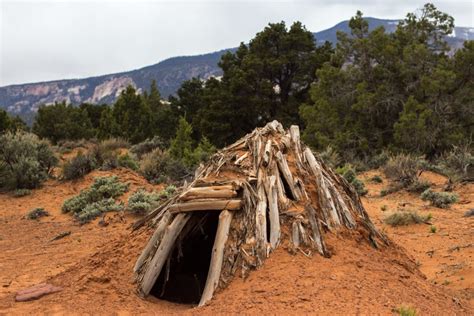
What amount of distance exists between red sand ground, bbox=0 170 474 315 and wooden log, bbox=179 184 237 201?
30.9 inches

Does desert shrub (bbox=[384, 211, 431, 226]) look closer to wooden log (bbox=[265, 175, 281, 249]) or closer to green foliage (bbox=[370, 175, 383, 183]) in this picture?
wooden log (bbox=[265, 175, 281, 249])

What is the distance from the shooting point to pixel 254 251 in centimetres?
488

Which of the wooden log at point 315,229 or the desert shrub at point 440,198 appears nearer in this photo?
the wooden log at point 315,229

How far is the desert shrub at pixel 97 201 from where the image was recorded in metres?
10.4

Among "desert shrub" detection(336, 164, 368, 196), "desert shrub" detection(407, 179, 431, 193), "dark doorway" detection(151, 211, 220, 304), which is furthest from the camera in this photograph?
"desert shrub" detection(336, 164, 368, 196)

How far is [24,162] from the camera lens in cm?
1475

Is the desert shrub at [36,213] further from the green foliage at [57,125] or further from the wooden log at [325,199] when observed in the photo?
the green foliage at [57,125]

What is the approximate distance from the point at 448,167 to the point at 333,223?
1033 centimetres

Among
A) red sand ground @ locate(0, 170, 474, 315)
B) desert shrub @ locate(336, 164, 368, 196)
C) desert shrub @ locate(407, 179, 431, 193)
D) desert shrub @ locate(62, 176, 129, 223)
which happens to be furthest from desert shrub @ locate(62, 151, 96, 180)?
desert shrub @ locate(407, 179, 431, 193)

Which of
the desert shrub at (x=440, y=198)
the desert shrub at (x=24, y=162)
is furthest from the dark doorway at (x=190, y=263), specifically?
the desert shrub at (x=24, y=162)

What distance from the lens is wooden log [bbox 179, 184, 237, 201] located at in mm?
5223

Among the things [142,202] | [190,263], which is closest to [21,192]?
[142,202]

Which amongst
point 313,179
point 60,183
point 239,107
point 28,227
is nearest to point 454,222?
point 313,179

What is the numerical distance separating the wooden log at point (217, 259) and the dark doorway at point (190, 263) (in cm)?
60
